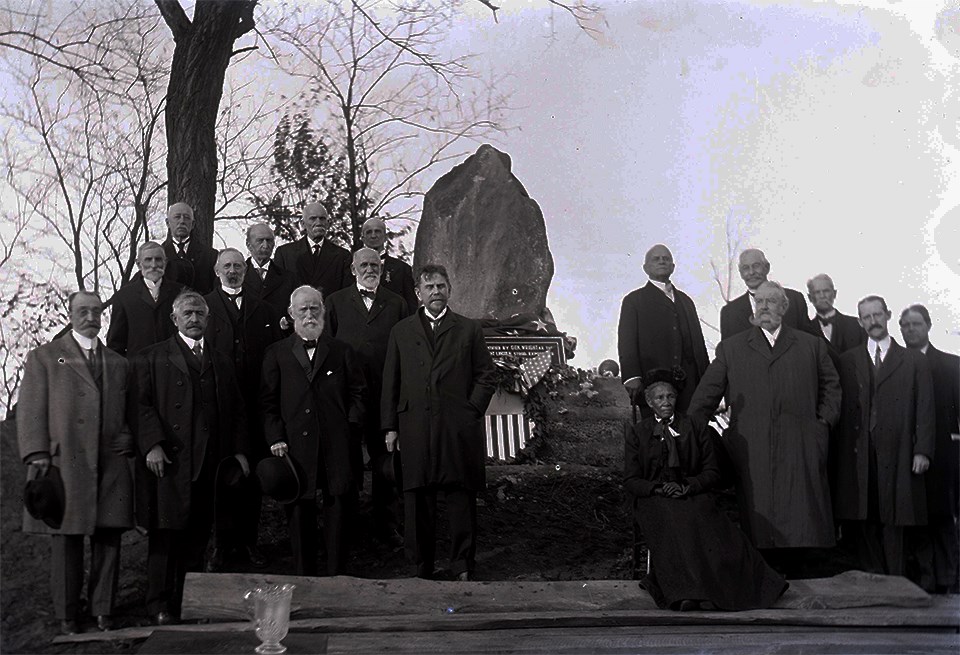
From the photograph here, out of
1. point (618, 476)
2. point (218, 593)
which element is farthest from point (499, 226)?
point (218, 593)

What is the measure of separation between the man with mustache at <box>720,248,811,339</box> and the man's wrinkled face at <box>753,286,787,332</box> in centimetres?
28

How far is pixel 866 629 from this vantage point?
6.23 meters

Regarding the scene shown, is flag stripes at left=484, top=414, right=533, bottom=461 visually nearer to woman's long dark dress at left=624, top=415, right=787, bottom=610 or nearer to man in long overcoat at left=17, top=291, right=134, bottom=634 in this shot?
woman's long dark dress at left=624, top=415, right=787, bottom=610

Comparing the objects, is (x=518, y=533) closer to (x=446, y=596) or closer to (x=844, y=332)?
(x=446, y=596)

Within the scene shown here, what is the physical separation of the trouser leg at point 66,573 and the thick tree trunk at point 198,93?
2.36 metres

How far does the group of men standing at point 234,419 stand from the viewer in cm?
608

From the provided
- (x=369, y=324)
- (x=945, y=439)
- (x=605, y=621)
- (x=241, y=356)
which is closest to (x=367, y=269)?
(x=369, y=324)

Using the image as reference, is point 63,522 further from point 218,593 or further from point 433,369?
point 433,369

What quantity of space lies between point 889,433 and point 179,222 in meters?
4.61

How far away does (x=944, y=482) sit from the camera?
22.6 ft

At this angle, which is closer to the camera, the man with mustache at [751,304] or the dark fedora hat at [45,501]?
the dark fedora hat at [45,501]

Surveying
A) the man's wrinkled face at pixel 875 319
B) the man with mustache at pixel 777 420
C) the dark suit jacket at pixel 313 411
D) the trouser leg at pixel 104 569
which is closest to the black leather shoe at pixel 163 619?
the trouser leg at pixel 104 569

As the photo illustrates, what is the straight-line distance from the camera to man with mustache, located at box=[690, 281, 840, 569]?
6547 millimetres

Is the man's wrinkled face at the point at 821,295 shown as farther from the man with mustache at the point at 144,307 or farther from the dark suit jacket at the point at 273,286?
the man with mustache at the point at 144,307
